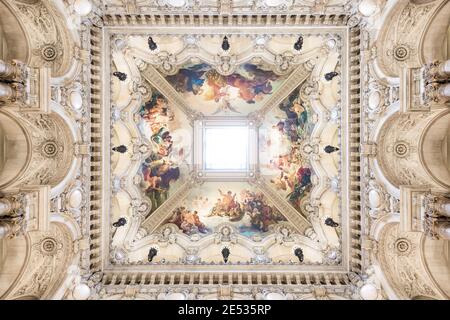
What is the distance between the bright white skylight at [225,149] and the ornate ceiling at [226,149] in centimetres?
7

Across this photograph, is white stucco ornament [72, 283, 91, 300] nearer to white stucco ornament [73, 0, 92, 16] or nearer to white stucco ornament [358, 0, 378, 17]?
white stucco ornament [73, 0, 92, 16]

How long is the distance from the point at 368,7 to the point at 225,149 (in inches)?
328

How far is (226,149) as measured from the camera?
16.1m

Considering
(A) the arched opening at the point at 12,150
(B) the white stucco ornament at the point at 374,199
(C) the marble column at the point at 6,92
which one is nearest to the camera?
(C) the marble column at the point at 6,92

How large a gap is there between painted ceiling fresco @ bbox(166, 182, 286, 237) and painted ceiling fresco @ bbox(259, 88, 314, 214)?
1099 mm

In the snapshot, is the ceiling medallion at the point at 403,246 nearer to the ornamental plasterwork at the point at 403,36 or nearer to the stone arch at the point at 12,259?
the ornamental plasterwork at the point at 403,36

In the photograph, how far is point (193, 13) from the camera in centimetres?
1255

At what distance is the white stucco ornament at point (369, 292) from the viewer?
11332 mm

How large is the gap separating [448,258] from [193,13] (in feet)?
40.0

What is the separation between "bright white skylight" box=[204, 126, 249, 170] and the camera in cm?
1588

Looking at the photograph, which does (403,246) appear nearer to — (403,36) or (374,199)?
(374,199)

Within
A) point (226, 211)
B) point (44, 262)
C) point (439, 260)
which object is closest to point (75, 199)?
point (44, 262)

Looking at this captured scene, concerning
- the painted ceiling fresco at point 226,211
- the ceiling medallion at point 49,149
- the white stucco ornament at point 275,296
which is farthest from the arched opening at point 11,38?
the white stucco ornament at point 275,296

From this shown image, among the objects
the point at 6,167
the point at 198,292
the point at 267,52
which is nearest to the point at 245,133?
the point at 267,52
